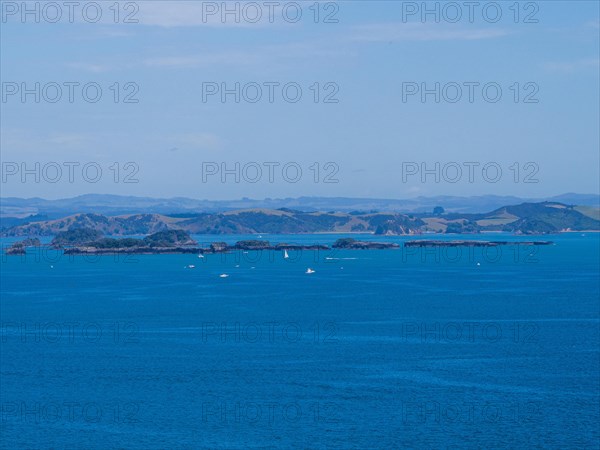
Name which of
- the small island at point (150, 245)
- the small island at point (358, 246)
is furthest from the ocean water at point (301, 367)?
the small island at point (358, 246)

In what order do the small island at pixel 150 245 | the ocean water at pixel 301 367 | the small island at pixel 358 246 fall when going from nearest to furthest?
the ocean water at pixel 301 367 < the small island at pixel 150 245 < the small island at pixel 358 246

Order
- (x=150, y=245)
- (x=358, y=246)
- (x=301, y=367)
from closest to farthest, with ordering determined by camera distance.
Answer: (x=301, y=367) → (x=150, y=245) → (x=358, y=246)

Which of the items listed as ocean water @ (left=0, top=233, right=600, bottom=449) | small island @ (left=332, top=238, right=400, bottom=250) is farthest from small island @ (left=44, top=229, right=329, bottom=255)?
ocean water @ (left=0, top=233, right=600, bottom=449)

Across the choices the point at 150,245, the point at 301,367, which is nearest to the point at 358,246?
the point at 150,245

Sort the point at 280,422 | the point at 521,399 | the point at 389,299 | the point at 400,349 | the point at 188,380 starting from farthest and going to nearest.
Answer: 1. the point at 389,299
2. the point at 400,349
3. the point at 188,380
4. the point at 521,399
5. the point at 280,422

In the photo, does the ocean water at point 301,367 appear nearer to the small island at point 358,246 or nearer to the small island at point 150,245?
the small island at point 150,245

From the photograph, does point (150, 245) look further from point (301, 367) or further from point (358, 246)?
point (301, 367)

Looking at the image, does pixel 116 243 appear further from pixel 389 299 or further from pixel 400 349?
pixel 400 349

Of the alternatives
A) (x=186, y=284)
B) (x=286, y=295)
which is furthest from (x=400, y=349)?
(x=186, y=284)

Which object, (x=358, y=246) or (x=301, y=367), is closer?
(x=301, y=367)
